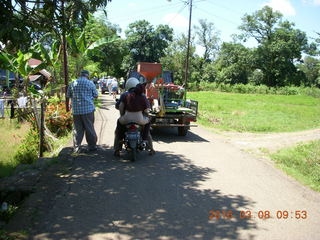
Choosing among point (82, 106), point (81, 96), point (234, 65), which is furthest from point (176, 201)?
point (234, 65)

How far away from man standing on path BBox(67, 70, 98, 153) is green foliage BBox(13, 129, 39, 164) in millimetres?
2196

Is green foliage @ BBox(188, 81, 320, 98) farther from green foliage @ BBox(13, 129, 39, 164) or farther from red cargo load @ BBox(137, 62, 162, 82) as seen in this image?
green foliage @ BBox(13, 129, 39, 164)

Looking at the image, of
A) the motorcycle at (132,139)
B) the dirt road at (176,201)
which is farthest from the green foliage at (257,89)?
the dirt road at (176,201)

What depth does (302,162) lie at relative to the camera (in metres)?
7.59

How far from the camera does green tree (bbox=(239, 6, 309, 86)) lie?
58.0 m

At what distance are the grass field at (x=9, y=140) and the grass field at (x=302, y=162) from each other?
6.66 metres

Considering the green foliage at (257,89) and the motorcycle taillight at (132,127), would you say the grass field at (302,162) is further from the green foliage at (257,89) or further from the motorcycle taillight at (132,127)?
the green foliage at (257,89)

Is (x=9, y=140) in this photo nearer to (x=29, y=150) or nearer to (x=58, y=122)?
(x=58, y=122)

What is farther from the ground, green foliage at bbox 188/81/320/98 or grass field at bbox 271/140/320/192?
green foliage at bbox 188/81/320/98

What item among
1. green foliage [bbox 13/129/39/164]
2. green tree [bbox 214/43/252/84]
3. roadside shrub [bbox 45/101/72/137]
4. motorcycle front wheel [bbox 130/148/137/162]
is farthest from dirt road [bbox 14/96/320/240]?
green tree [bbox 214/43/252/84]

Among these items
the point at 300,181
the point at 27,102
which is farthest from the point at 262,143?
the point at 27,102

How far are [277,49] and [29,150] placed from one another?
184 feet

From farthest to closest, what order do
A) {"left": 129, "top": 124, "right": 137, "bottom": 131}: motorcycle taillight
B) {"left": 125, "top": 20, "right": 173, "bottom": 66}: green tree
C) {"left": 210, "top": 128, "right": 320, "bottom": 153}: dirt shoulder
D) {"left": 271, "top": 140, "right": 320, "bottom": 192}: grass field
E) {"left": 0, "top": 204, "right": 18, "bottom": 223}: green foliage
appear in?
{"left": 125, "top": 20, "right": 173, "bottom": 66}: green tree < {"left": 210, "top": 128, "right": 320, "bottom": 153}: dirt shoulder < {"left": 129, "top": 124, "right": 137, "bottom": 131}: motorcycle taillight < {"left": 271, "top": 140, "right": 320, "bottom": 192}: grass field < {"left": 0, "top": 204, "right": 18, "bottom": 223}: green foliage

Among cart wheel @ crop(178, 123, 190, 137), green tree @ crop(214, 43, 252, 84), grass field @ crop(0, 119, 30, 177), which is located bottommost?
grass field @ crop(0, 119, 30, 177)
